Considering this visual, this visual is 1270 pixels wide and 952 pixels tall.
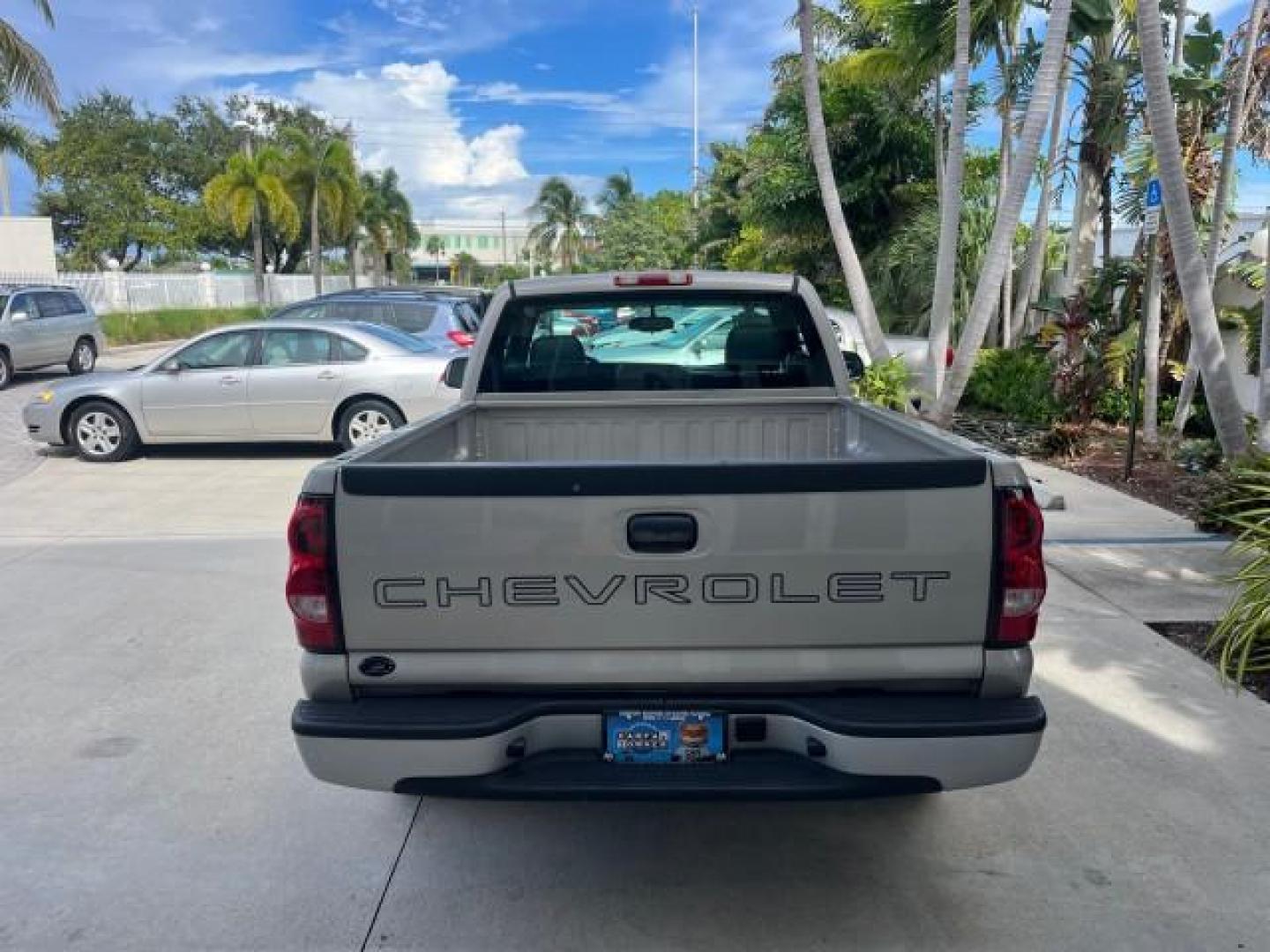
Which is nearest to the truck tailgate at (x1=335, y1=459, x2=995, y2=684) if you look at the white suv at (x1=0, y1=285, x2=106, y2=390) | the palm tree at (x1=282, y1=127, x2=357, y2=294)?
the white suv at (x1=0, y1=285, x2=106, y2=390)

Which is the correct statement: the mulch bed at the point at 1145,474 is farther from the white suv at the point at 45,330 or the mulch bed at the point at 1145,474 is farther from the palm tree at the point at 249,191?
the palm tree at the point at 249,191

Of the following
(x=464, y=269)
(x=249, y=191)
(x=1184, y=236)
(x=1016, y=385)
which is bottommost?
(x=1016, y=385)

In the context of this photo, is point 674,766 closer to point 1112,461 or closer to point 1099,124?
point 1112,461

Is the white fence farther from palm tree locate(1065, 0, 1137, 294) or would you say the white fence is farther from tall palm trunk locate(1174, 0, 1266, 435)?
tall palm trunk locate(1174, 0, 1266, 435)

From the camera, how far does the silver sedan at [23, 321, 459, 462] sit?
10422mm

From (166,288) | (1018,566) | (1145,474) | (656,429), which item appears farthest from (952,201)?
(166,288)

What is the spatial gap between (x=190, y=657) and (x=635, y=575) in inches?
136

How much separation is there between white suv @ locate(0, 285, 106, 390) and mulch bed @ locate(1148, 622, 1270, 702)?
17948 millimetres

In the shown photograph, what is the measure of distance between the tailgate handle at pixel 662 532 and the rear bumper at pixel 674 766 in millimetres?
438

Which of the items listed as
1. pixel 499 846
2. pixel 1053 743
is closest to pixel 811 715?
pixel 499 846

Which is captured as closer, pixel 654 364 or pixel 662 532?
pixel 662 532

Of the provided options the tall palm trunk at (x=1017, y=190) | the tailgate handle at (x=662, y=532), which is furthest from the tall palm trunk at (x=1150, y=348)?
the tailgate handle at (x=662, y=532)

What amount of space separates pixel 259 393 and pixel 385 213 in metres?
48.0

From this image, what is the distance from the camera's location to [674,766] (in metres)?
2.81
